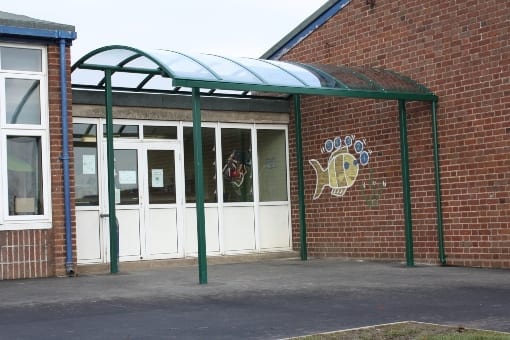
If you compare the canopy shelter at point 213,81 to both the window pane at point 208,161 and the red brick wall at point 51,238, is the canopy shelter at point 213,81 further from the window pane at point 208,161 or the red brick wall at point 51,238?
the window pane at point 208,161

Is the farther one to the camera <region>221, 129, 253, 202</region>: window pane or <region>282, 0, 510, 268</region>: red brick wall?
<region>221, 129, 253, 202</region>: window pane

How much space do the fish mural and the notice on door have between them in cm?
298

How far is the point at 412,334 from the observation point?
6.32m

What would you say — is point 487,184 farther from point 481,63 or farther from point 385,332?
point 385,332

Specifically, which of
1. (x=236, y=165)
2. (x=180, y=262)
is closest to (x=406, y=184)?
(x=236, y=165)

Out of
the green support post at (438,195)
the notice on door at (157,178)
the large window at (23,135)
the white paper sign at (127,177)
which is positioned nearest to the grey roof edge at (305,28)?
the green support post at (438,195)

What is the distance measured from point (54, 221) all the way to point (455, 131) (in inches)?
248

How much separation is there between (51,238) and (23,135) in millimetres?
1570

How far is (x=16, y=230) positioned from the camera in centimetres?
1156

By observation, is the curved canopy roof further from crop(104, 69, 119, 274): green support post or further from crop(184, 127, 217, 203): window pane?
crop(184, 127, 217, 203): window pane

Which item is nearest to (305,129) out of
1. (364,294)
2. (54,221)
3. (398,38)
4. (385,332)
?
(398,38)

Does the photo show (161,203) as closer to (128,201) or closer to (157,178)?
(157,178)

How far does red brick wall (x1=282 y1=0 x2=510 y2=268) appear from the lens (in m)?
Result: 12.0

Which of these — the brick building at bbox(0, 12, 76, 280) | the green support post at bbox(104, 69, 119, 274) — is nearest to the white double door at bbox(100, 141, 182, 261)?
the green support post at bbox(104, 69, 119, 274)
